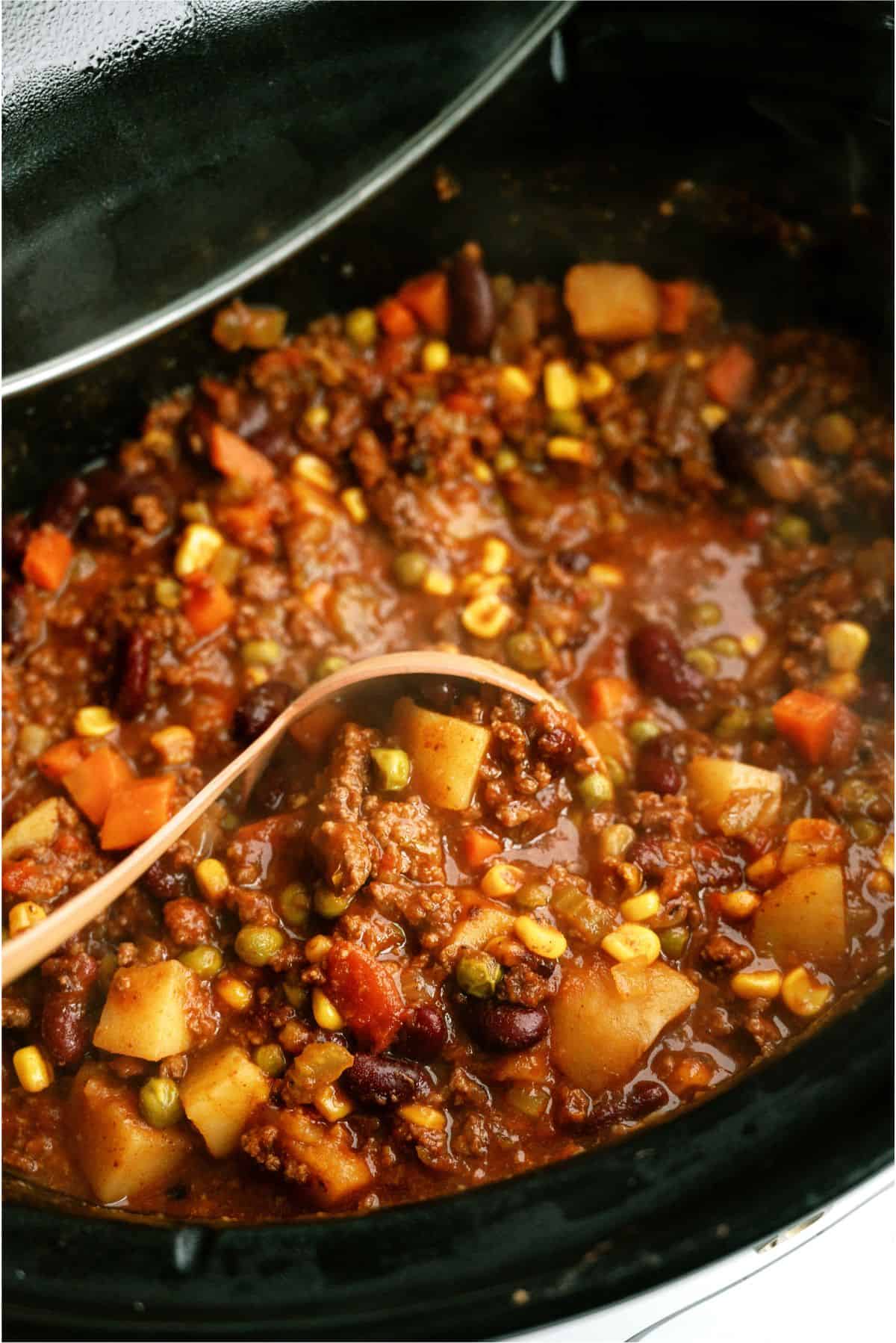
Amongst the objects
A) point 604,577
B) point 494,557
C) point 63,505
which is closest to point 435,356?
point 494,557

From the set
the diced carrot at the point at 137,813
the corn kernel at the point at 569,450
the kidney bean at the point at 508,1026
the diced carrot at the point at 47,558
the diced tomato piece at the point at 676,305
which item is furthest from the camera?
the diced tomato piece at the point at 676,305

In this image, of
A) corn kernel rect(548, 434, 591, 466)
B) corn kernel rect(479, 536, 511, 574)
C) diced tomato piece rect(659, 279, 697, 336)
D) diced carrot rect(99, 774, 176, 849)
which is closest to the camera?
diced carrot rect(99, 774, 176, 849)

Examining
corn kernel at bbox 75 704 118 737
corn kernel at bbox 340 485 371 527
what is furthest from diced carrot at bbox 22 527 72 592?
corn kernel at bbox 340 485 371 527

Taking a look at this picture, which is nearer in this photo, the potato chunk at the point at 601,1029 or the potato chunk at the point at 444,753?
the potato chunk at the point at 601,1029

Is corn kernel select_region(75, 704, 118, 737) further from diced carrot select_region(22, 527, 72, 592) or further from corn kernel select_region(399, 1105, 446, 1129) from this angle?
corn kernel select_region(399, 1105, 446, 1129)

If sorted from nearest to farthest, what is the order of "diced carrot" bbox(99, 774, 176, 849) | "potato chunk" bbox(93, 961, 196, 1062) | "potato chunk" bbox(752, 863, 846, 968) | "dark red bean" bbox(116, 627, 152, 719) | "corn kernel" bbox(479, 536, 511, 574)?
"potato chunk" bbox(93, 961, 196, 1062) < "potato chunk" bbox(752, 863, 846, 968) < "diced carrot" bbox(99, 774, 176, 849) < "dark red bean" bbox(116, 627, 152, 719) < "corn kernel" bbox(479, 536, 511, 574)

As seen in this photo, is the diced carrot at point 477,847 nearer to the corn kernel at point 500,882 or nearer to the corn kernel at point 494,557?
the corn kernel at point 500,882

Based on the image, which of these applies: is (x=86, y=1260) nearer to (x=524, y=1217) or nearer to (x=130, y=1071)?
(x=130, y=1071)

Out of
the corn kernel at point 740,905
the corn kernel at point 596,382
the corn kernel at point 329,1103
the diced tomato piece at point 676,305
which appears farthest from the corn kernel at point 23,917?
the diced tomato piece at point 676,305
